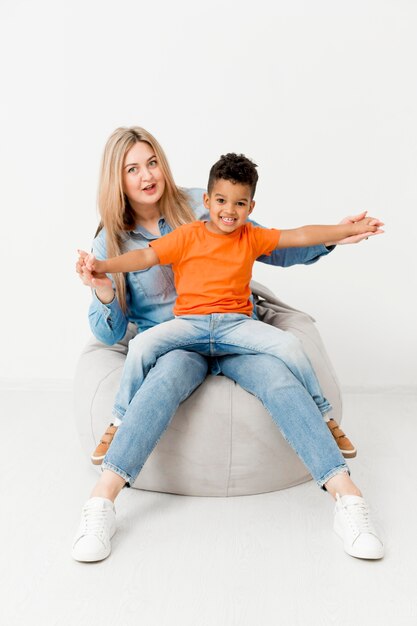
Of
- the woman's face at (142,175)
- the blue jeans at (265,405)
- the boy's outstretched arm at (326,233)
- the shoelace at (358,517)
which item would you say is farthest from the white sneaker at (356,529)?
the woman's face at (142,175)

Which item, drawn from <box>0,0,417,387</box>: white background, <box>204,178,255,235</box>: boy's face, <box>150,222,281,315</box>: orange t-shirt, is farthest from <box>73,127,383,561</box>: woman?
<box>0,0,417,387</box>: white background

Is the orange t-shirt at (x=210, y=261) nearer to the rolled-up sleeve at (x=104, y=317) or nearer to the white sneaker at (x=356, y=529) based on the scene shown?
the rolled-up sleeve at (x=104, y=317)

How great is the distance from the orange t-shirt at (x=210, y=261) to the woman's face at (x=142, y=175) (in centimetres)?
24

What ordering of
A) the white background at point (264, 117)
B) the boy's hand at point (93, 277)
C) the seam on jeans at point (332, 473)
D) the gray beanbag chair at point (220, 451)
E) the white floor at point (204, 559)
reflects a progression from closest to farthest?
the white floor at point (204, 559) → the seam on jeans at point (332, 473) → the boy's hand at point (93, 277) → the gray beanbag chair at point (220, 451) → the white background at point (264, 117)

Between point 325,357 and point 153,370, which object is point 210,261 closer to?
point 153,370

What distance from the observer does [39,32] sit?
12.7 ft

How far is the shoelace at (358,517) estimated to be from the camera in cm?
225

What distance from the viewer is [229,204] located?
2.60m

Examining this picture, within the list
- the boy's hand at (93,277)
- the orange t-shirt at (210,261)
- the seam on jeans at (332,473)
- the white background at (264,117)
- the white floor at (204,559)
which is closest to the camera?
the white floor at (204,559)

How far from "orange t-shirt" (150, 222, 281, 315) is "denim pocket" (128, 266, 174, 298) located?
24 centimetres

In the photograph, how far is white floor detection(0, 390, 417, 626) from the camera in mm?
1988

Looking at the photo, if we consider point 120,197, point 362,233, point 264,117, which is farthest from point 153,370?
point 264,117

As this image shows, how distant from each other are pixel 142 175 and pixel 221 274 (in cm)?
51

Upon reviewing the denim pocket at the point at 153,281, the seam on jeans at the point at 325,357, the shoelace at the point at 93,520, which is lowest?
the shoelace at the point at 93,520
